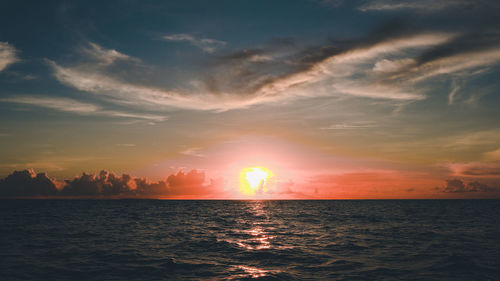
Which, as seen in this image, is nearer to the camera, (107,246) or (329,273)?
(329,273)

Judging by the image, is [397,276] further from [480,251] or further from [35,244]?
[35,244]

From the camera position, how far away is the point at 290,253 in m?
24.1

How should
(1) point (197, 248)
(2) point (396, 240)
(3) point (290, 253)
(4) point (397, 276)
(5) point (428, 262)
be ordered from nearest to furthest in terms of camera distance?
1. (4) point (397, 276)
2. (5) point (428, 262)
3. (3) point (290, 253)
4. (1) point (197, 248)
5. (2) point (396, 240)

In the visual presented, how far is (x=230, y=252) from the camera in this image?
25.0 m

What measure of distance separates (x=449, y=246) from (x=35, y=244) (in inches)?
1508

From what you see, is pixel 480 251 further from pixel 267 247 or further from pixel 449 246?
pixel 267 247

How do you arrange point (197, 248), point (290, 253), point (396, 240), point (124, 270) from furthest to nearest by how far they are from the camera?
point (396, 240) → point (197, 248) → point (290, 253) → point (124, 270)

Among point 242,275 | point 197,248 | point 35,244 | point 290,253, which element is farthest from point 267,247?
point 35,244

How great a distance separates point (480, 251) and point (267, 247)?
17756 mm

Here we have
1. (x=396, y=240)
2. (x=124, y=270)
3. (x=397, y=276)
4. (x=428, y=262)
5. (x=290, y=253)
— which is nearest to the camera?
(x=397, y=276)

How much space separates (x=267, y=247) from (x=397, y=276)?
1180 cm

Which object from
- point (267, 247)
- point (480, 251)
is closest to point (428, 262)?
point (480, 251)

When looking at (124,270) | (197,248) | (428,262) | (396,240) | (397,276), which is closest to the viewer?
(397,276)

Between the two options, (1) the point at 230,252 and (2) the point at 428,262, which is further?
(1) the point at 230,252
